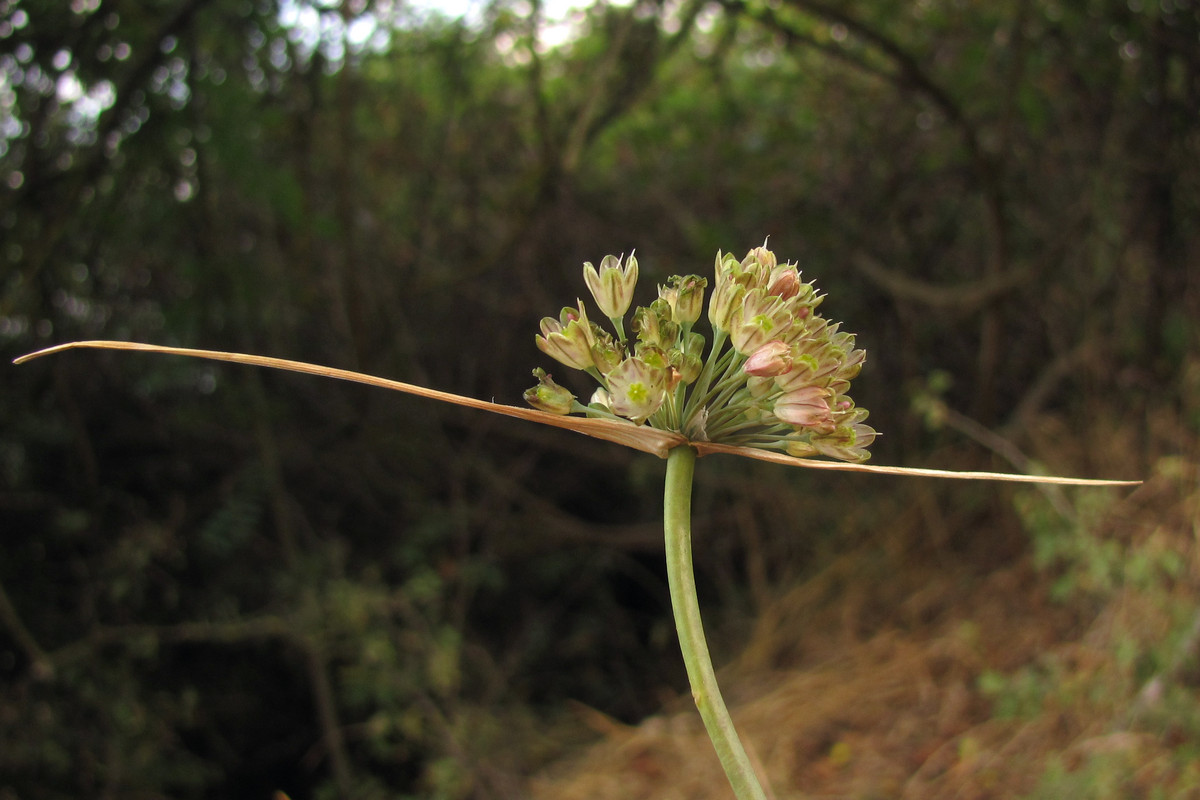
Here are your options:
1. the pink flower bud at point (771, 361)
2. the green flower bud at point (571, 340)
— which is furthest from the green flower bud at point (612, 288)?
the pink flower bud at point (771, 361)

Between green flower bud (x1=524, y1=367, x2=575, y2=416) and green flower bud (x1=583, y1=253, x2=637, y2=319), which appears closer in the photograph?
green flower bud (x1=524, y1=367, x2=575, y2=416)

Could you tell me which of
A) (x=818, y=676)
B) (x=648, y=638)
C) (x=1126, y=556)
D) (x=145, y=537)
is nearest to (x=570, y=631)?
(x=648, y=638)

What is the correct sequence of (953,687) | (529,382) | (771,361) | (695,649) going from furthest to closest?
(529,382), (953,687), (771,361), (695,649)

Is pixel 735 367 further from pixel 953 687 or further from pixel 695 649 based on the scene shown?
pixel 953 687

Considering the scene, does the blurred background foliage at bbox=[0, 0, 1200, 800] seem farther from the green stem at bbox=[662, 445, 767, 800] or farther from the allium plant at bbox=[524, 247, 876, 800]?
the green stem at bbox=[662, 445, 767, 800]

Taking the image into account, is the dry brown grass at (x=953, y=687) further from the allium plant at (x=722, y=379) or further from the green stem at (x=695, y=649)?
the green stem at (x=695, y=649)

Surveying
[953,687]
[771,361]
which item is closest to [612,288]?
[771,361]

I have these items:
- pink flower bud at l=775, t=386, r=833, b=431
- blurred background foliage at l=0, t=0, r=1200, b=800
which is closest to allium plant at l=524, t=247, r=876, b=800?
pink flower bud at l=775, t=386, r=833, b=431
